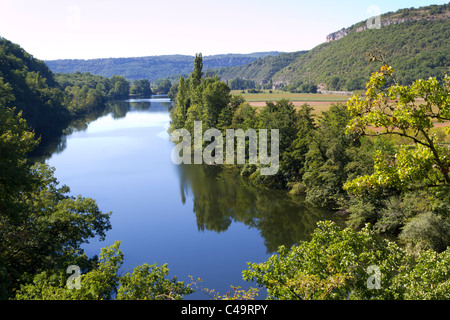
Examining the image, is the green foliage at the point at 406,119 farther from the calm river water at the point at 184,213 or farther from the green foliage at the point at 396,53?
the green foliage at the point at 396,53

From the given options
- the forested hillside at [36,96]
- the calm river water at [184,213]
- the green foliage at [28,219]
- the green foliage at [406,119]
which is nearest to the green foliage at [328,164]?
the calm river water at [184,213]

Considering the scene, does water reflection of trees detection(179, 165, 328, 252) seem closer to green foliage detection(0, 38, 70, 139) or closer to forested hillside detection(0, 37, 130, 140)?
forested hillside detection(0, 37, 130, 140)

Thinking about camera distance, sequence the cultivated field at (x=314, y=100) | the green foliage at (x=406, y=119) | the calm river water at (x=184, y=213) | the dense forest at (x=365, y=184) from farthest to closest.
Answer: the cultivated field at (x=314, y=100), the calm river water at (x=184, y=213), the dense forest at (x=365, y=184), the green foliage at (x=406, y=119)

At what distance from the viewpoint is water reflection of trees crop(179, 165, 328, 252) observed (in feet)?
93.5

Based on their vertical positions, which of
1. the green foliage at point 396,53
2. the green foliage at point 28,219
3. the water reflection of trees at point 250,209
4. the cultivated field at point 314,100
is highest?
the green foliage at point 396,53

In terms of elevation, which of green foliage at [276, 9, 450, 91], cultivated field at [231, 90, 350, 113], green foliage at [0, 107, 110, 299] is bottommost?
green foliage at [0, 107, 110, 299]

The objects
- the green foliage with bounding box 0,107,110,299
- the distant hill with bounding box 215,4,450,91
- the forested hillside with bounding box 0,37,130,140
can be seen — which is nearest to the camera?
the green foliage with bounding box 0,107,110,299

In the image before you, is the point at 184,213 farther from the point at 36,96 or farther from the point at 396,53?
the point at 396,53

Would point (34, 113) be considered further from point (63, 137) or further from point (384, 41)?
point (384, 41)

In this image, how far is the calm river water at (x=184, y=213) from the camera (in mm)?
23484

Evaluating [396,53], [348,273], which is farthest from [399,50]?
[348,273]

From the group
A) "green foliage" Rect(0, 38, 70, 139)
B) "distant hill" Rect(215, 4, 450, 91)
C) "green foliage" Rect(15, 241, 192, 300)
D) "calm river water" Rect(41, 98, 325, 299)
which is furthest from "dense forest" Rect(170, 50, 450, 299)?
"distant hill" Rect(215, 4, 450, 91)

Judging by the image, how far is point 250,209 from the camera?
110 feet

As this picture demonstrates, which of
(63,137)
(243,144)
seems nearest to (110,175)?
(243,144)
